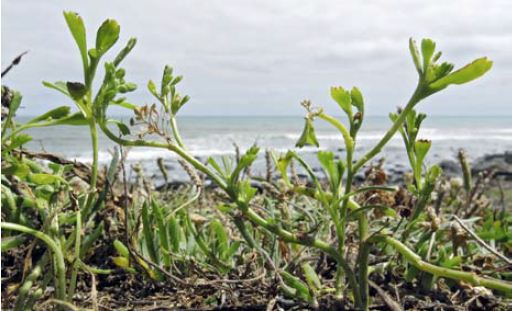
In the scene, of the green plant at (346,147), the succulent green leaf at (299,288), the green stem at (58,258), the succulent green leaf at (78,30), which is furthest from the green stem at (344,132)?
the green stem at (58,258)

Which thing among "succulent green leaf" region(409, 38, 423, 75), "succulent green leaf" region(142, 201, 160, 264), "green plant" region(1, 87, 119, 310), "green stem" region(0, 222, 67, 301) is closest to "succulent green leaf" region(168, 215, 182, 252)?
"succulent green leaf" region(142, 201, 160, 264)

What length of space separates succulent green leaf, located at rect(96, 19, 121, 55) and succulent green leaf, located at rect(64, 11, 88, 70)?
0.12ft

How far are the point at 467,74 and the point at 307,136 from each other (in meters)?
0.26

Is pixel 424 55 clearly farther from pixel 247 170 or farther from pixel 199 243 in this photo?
pixel 247 170

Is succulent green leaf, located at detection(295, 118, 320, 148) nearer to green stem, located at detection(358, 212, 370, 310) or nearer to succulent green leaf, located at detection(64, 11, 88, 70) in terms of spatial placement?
green stem, located at detection(358, 212, 370, 310)

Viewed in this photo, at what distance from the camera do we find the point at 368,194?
55.5 inches

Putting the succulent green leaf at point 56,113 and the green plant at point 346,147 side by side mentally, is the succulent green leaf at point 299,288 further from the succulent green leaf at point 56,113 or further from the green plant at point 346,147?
the succulent green leaf at point 56,113

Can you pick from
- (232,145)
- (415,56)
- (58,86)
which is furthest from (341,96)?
(232,145)

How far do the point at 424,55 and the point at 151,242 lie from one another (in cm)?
78

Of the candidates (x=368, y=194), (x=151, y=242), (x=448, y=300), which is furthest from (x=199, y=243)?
(x=448, y=300)

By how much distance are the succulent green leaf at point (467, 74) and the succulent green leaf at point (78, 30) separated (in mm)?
566

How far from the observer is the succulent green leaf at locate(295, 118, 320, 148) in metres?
0.97

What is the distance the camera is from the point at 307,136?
991 mm

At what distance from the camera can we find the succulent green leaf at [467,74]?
861 millimetres
